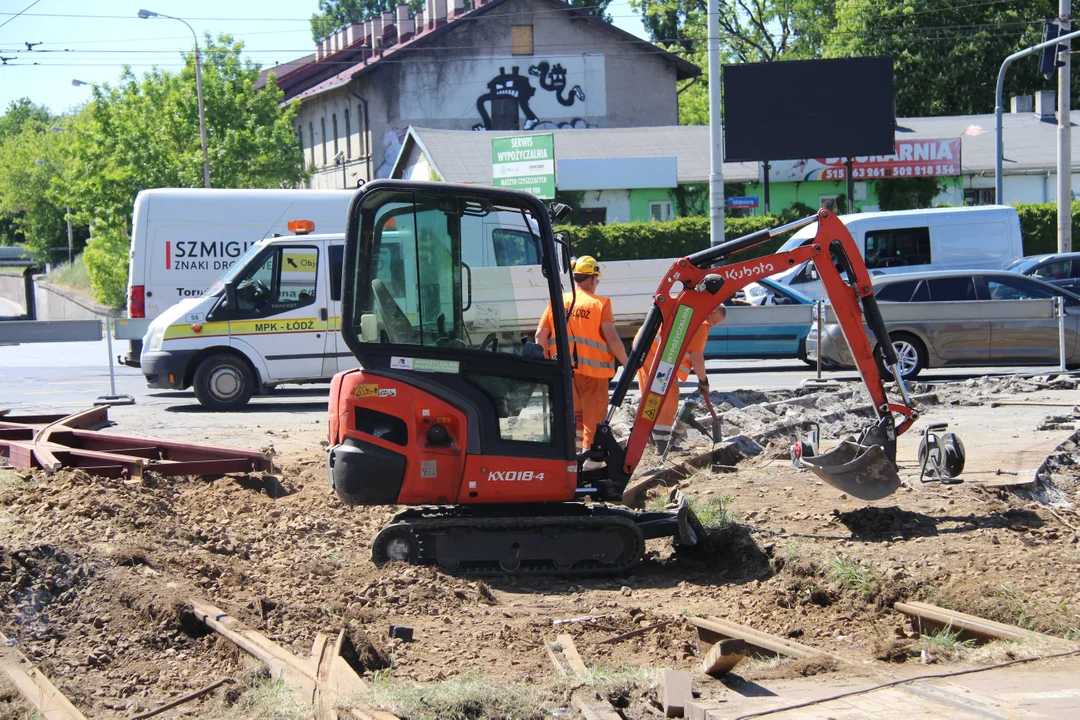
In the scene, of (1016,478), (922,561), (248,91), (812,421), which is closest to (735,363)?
(812,421)

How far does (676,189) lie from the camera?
39.1 metres

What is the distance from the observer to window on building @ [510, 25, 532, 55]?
47.9 m

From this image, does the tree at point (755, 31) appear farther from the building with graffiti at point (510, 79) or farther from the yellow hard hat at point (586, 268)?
the yellow hard hat at point (586, 268)

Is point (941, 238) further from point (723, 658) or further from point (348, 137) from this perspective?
point (348, 137)

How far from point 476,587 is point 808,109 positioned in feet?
99.8

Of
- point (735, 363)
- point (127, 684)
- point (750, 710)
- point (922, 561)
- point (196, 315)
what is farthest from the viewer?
point (735, 363)

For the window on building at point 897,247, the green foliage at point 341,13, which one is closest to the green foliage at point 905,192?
the window on building at point 897,247

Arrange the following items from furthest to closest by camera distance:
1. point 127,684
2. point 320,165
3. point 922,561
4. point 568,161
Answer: point 320,165 < point 568,161 < point 922,561 < point 127,684

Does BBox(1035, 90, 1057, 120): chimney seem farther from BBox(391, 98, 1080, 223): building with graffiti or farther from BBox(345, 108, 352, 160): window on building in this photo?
BBox(345, 108, 352, 160): window on building

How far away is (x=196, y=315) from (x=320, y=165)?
42.6 m

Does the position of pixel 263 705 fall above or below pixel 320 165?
below

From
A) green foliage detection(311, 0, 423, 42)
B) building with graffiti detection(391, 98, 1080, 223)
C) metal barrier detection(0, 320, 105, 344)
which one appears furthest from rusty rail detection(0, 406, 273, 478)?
green foliage detection(311, 0, 423, 42)

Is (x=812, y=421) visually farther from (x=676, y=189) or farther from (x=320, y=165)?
(x=320, y=165)

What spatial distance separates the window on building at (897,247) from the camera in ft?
79.0
